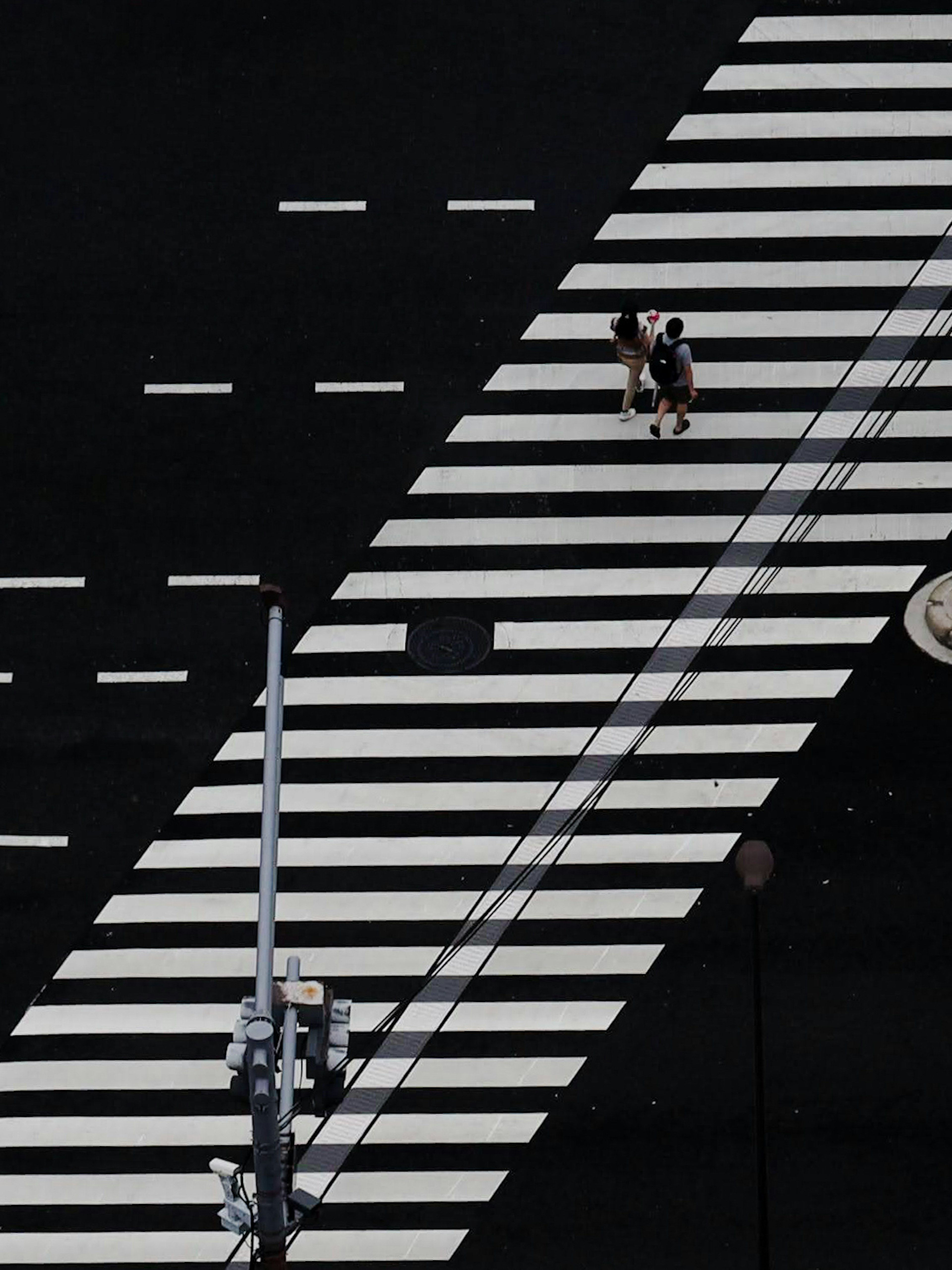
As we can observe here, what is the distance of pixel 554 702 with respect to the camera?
2792 centimetres

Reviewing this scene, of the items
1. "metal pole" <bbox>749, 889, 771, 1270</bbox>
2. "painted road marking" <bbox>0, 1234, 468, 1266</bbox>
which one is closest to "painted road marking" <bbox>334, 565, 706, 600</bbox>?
"metal pole" <bbox>749, 889, 771, 1270</bbox>

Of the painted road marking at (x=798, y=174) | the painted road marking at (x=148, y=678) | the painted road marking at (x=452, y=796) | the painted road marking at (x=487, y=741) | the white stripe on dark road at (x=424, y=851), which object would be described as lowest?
the white stripe on dark road at (x=424, y=851)

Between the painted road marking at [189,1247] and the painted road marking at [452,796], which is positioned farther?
the painted road marking at [452,796]

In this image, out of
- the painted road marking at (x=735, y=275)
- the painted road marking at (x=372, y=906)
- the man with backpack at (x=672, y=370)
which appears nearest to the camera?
the painted road marking at (x=372, y=906)

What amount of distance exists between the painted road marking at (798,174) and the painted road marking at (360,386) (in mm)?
4633

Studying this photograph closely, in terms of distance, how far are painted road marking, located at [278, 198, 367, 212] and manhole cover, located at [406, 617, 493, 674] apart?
6340 millimetres

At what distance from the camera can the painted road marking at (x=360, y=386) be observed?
30.0 m

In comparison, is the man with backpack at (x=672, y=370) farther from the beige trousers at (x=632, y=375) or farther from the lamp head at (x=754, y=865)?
the lamp head at (x=754, y=865)

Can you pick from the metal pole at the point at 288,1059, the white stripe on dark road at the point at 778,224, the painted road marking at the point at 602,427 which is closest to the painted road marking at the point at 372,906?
the painted road marking at the point at 602,427

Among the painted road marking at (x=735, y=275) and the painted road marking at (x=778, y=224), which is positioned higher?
the painted road marking at (x=778, y=224)

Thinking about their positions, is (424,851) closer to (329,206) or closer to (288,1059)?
(288,1059)

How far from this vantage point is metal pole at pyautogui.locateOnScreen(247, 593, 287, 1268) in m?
17.8

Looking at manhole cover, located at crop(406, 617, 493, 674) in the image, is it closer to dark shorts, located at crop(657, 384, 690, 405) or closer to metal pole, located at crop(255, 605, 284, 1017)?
dark shorts, located at crop(657, 384, 690, 405)

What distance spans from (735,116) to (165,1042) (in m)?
15.1
